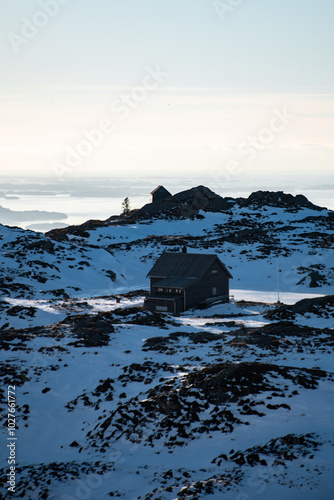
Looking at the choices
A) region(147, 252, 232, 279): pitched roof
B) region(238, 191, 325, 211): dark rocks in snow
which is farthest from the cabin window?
region(238, 191, 325, 211): dark rocks in snow

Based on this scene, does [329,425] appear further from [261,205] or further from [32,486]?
[261,205]

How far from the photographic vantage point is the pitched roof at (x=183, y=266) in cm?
4631

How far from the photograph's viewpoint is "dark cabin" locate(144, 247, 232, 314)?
44.5m

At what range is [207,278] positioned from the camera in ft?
153

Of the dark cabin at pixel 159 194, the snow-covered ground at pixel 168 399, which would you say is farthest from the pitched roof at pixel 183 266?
the dark cabin at pixel 159 194

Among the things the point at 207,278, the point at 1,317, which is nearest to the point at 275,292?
the point at 207,278

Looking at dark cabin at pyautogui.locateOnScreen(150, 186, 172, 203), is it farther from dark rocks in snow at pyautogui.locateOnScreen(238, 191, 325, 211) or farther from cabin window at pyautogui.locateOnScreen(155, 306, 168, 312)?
cabin window at pyautogui.locateOnScreen(155, 306, 168, 312)

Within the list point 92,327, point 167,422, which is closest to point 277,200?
point 92,327

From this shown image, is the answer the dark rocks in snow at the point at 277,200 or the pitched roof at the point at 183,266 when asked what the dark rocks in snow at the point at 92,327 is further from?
the dark rocks in snow at the point at 277,200

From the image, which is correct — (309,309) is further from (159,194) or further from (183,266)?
(159,194)

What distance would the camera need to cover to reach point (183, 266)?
47.3 meters

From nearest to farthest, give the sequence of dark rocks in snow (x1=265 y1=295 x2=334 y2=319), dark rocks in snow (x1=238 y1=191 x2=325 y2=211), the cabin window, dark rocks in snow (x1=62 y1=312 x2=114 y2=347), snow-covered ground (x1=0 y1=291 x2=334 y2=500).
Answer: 1. snow-covered ground (x1=0 y1=291 x2=334 y2=500)
2. dark rocks in snow (x1=62 y1=312 x2=114 y2=347)
3. dark rocks in snow (x1=265 y1=295 x2=334 y2=319)
4. the cabin window
5. dark rocks in snow (x1=238 y1=191 x2=325 y2=211)

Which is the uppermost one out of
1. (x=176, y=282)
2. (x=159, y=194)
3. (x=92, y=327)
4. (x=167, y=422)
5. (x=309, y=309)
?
(x=159, y=194)

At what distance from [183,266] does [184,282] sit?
2.52m
